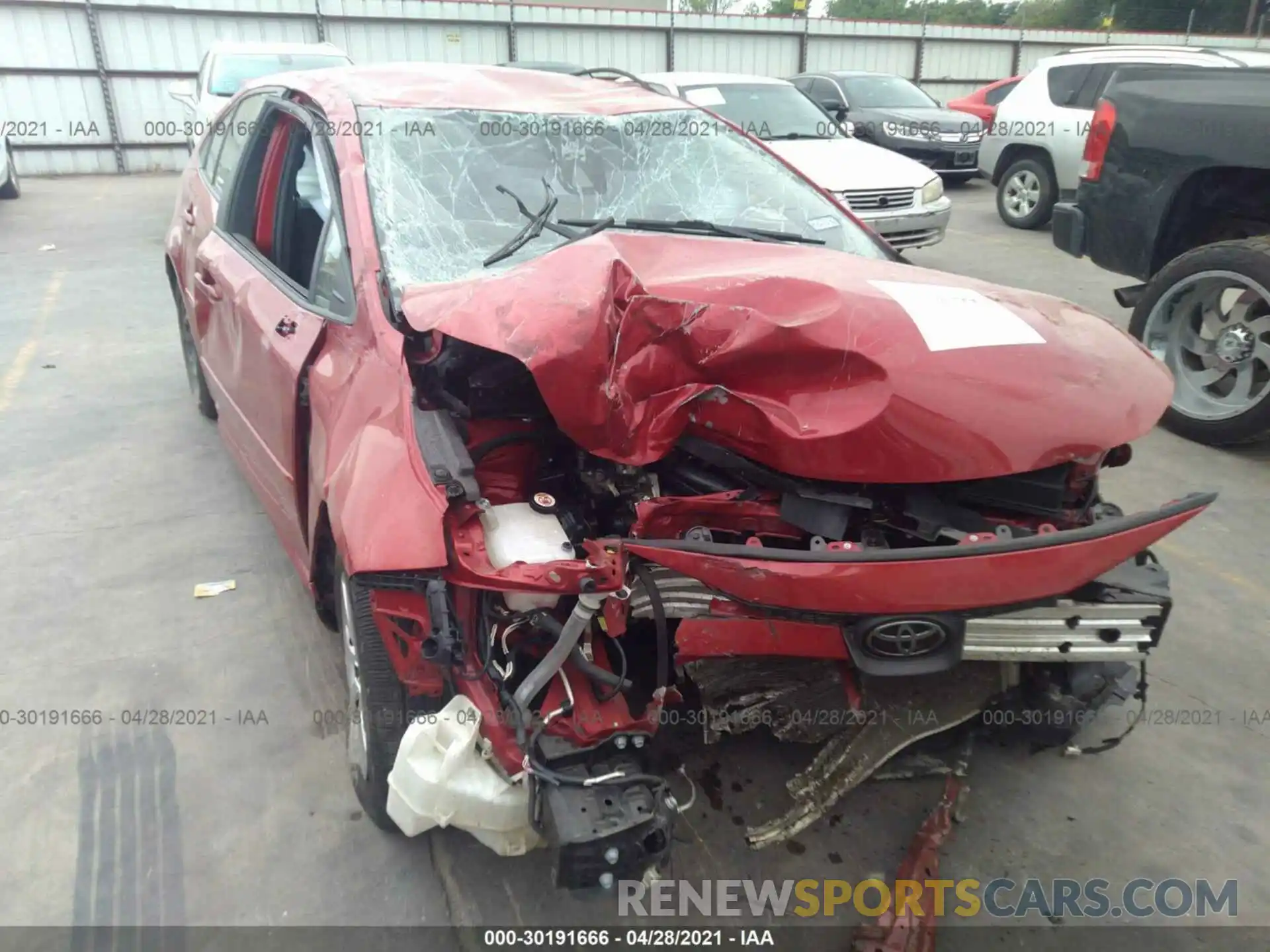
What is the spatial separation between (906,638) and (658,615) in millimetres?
508

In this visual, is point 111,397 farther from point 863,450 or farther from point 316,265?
point 863,450

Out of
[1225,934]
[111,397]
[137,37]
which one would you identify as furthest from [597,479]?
[137,37]

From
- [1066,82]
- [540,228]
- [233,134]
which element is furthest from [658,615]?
[1066,82]

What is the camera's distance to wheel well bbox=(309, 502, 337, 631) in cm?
238

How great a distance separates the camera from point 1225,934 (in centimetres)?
215

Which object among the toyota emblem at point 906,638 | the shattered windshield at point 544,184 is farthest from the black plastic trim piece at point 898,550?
the shattered windshield at point 544,184

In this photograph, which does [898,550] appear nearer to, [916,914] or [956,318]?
[956,318]

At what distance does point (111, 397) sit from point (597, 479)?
164 inches

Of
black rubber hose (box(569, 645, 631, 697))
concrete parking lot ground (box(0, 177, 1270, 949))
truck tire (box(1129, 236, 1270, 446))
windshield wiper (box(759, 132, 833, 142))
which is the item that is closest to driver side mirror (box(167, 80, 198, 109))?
windshield wiper (box(759, 132, 833, 142))

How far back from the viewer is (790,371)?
2.02m

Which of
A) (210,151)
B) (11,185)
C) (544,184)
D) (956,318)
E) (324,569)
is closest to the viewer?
(956,318)

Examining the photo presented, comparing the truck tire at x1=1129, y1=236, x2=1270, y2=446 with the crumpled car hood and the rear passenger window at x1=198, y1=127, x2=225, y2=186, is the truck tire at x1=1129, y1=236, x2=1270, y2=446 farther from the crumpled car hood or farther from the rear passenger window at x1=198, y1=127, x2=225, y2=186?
the rear passenger window at x1=198, y1=127, x2=225, y2=186

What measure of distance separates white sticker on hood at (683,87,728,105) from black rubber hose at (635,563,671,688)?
740 centimetres

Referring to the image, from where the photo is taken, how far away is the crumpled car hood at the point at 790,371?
1.91 m
